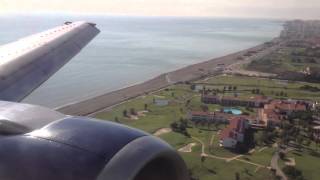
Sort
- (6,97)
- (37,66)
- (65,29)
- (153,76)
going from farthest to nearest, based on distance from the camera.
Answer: (153,76) → (65,29) → (37,66) → (6,97)

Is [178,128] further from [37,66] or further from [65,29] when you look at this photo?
[37,66]

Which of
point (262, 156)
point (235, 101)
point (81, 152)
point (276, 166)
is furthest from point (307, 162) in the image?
point (81, 152)

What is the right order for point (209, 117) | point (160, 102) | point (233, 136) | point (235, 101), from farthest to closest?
point (160, 102)
point (235, 101)
point (209, 117)
point (233, 136)

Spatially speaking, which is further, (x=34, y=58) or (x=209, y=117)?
(x=209, y=117)

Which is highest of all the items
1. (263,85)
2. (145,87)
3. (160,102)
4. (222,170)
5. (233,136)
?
(233,136)

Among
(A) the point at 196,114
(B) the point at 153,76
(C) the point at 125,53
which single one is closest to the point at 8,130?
(A) the point at 196,114

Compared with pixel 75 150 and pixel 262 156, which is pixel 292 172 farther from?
pixel 75 150

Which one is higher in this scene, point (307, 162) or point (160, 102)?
point (307, 162)
